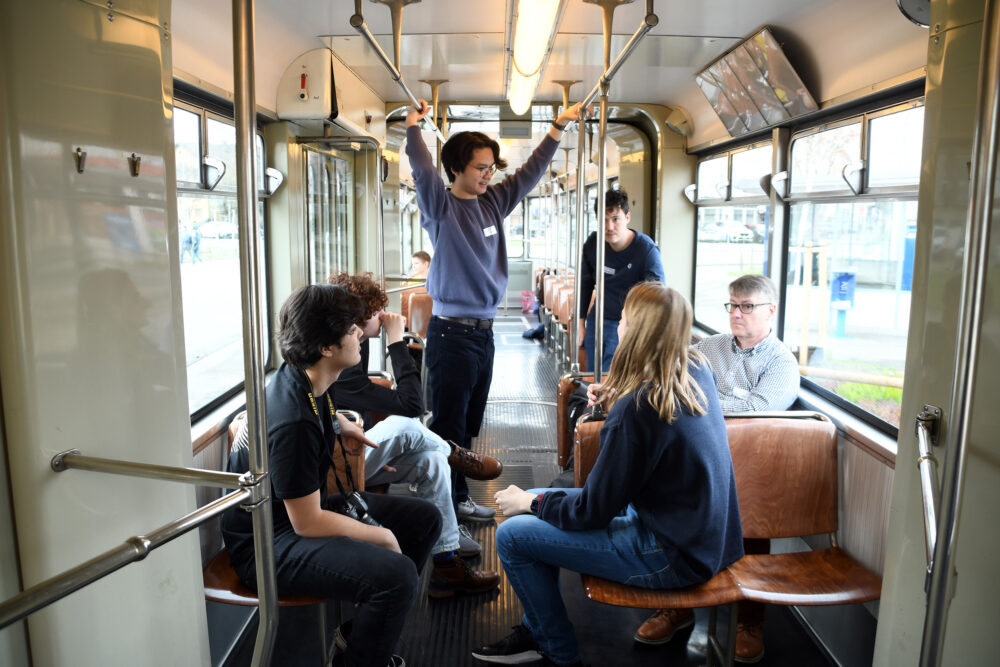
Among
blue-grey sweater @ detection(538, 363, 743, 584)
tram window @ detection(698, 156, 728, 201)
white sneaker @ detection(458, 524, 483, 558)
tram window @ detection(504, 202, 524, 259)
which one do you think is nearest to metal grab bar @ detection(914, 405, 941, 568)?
blue-grey sweater @ detection(538, 363, 743, 584)

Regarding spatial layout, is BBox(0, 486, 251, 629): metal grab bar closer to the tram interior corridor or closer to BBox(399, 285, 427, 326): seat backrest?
the tram interior corridor

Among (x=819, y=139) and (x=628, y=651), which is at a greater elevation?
(x=819, y=139)

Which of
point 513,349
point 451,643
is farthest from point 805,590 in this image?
point 513,349

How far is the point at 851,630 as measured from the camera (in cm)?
261

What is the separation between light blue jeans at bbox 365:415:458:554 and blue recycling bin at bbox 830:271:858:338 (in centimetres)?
195

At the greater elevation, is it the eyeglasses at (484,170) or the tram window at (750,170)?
the tram window at (750,170)

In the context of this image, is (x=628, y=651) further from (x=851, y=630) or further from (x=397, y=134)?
(x=397, y=134)

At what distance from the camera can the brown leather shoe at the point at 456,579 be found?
3034 millimetres

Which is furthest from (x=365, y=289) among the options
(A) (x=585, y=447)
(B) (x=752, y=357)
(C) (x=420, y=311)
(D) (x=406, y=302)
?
(D) (x=406, y=302)

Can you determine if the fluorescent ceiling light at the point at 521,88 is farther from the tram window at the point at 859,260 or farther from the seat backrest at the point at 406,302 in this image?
the seat backrest at the point at 406,302

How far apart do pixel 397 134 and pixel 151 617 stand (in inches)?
192

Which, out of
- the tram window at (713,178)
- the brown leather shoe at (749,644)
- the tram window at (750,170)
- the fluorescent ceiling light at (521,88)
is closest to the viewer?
the brown leather shoe at (749,644)

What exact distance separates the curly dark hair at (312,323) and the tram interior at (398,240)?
0.53 feet

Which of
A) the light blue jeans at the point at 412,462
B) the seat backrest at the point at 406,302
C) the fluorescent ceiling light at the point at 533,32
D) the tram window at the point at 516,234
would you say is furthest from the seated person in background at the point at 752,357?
the tram window at the point at 516,234
